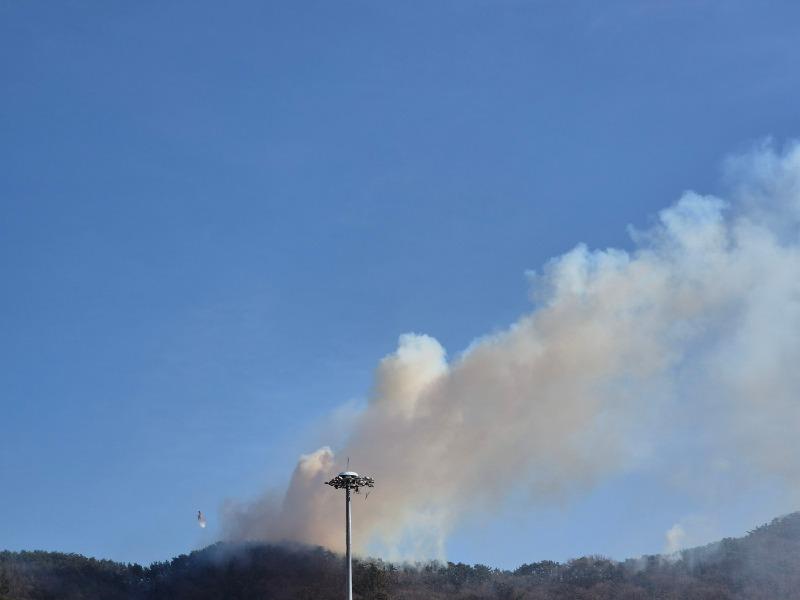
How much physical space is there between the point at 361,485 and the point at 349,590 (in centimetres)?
1897

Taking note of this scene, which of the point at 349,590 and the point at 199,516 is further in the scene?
the point at 199,516

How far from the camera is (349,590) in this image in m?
150

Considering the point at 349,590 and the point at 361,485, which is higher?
the point at 361,485

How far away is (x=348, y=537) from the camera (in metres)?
147

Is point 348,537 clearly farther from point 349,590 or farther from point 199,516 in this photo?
point 199,516

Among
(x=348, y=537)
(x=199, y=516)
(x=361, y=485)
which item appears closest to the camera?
(x=348, y=537)

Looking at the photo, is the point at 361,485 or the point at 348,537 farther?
the point at 361,485

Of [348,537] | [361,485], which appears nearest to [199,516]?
[361,485]

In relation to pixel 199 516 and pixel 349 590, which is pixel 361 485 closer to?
pixel 349 590

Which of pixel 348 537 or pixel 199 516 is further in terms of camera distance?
pixel 199 516

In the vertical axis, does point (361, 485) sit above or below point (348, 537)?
above

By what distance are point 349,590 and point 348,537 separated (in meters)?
8.82

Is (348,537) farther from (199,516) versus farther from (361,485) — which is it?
(199,516)

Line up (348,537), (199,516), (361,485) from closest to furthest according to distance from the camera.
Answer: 1. (348,537)
2. (361,485)
3. (199,516)
